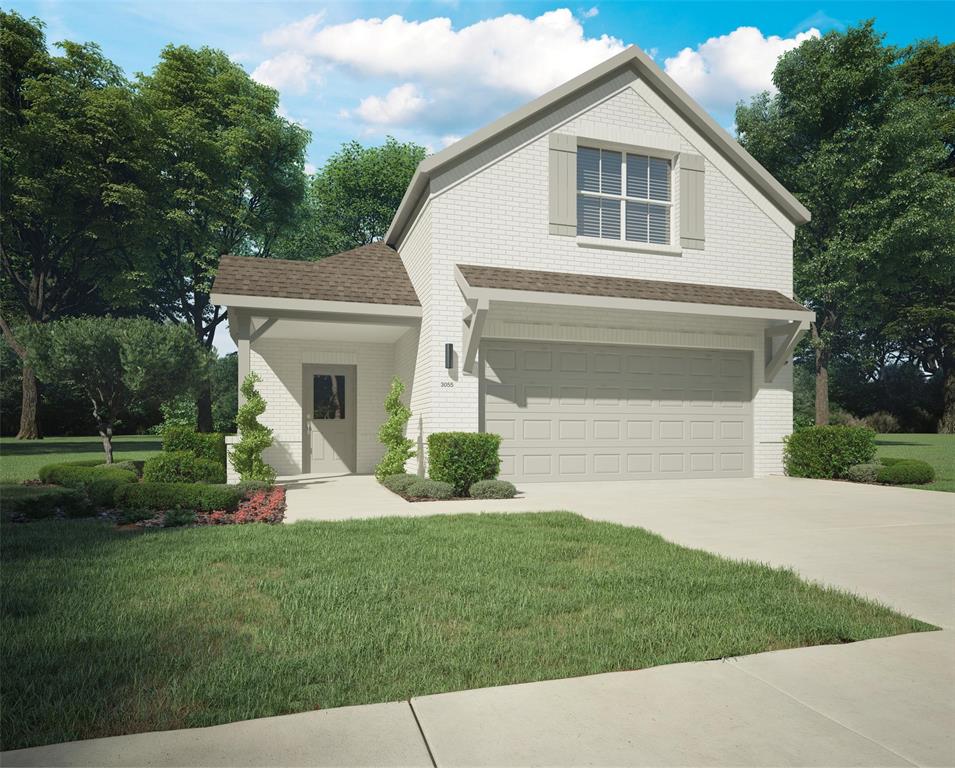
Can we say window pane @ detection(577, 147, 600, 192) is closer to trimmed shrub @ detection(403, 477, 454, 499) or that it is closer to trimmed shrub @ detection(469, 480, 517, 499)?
trimmed shrub @ detection(469, 480, 517, 499)

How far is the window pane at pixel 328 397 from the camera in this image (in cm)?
1515

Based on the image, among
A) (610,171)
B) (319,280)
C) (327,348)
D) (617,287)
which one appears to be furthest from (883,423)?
(319,280)

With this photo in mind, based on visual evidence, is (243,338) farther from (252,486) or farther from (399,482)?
(399,482)

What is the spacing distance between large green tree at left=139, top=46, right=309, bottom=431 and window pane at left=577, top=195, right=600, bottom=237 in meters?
19.1

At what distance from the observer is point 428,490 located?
10.4 meters

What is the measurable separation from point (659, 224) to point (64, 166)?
897 inches

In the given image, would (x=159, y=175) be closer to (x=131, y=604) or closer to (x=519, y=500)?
(x=519, y=500)

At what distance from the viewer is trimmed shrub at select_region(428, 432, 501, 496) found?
11125 mm

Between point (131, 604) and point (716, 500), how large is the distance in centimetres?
849

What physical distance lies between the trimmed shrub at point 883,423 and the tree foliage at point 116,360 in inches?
1311

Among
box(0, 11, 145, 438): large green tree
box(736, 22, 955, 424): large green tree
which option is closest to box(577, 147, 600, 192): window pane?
box(736, 22, 955, 424): large green tree

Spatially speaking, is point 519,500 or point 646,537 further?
point 519,500

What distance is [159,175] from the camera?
88.6 ft

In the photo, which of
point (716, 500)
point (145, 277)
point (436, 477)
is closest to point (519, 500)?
point (436, 477)
